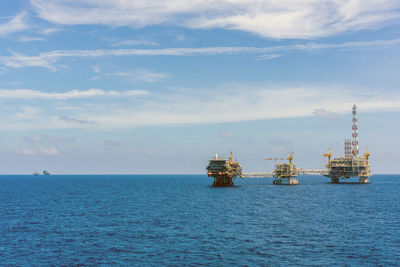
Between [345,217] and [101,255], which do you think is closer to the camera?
[101,255]

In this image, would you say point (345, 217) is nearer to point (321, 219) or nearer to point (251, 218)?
point (321, 219)

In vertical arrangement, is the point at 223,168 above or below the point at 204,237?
above

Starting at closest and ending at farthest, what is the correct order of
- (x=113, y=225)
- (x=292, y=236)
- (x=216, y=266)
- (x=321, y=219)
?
(x=216, y=266) < (x=292, y=236) < (x=113, y=225) < (x=321, y=219)

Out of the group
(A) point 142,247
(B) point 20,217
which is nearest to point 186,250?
(A) point 142,247

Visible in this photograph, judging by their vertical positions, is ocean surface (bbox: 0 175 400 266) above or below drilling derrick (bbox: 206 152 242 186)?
below

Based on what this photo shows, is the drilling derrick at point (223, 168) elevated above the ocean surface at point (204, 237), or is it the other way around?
the drilling derrick at point (223, 168)

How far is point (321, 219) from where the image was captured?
264 ft

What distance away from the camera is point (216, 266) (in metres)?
45.1

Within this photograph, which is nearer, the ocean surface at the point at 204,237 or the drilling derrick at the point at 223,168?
the ocean surface at the point at 204,237

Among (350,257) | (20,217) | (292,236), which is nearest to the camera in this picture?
(350,257)

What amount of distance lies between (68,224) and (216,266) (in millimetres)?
44243

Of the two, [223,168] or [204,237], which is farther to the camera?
[223,168]

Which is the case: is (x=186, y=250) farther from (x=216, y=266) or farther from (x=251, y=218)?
(x=251, y=218)

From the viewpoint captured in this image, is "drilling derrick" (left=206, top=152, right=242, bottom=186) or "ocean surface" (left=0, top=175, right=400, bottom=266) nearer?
"ocean surface" (left=0, top=175, right=400, bottom=266)
